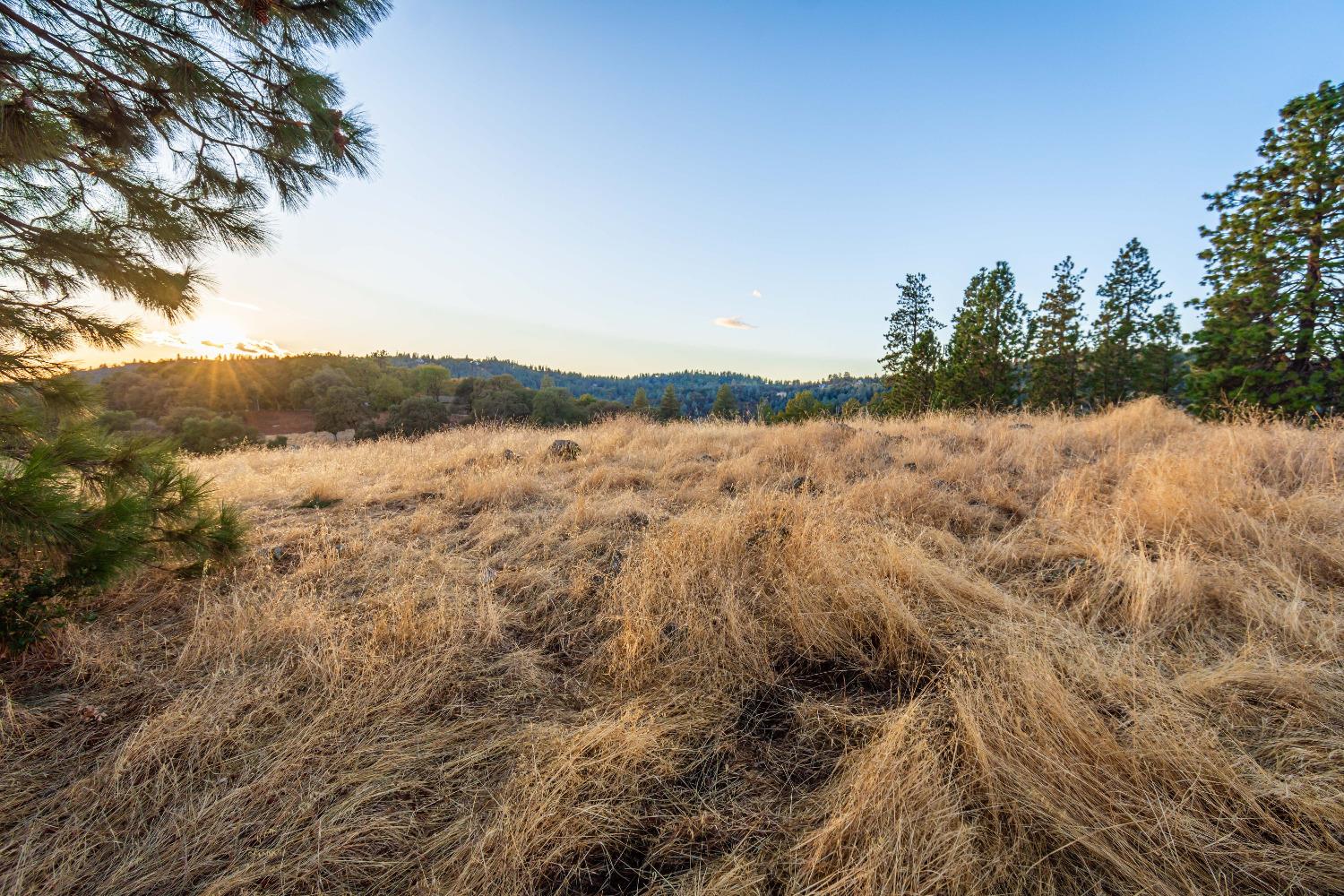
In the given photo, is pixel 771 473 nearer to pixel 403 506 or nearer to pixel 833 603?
pixel 833 603

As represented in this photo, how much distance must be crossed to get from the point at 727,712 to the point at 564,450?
18.2ft

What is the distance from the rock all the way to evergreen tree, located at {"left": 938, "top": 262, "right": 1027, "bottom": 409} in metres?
22.9

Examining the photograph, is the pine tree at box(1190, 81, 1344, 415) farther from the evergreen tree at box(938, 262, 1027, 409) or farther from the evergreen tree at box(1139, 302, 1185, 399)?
the evergreen tree at box(1139, 302, 1185, 399)

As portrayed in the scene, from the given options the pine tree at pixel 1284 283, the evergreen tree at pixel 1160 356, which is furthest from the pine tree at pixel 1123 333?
the pine tree at pixel 1284 283

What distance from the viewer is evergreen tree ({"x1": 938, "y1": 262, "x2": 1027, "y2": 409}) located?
911 inches

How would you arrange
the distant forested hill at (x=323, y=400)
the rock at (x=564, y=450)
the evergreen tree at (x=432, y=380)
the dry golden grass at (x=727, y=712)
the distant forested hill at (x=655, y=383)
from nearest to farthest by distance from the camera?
the dry golden grass at (x=727, y=712) < the rock at (x=564, y=450) < the distant forested hill at (x=323, y=400) < the evergreen tree at (x=432, y=380) < the distant forested hill at (x=655, y=383)

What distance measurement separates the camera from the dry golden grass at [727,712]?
1337 mm

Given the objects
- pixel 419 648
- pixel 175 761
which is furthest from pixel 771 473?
pixel 175 761

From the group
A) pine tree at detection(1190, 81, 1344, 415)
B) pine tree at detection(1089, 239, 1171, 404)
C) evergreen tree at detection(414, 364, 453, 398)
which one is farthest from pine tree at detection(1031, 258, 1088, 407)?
evergreen tree at detection(414, 364, 453, 398)

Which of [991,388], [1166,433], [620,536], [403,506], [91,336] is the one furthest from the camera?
[991,388]

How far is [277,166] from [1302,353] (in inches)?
609

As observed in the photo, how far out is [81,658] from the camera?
216cm

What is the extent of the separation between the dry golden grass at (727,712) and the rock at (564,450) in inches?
128

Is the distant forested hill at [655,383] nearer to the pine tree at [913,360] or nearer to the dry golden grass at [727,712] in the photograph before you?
the pine tree at [913,360]
